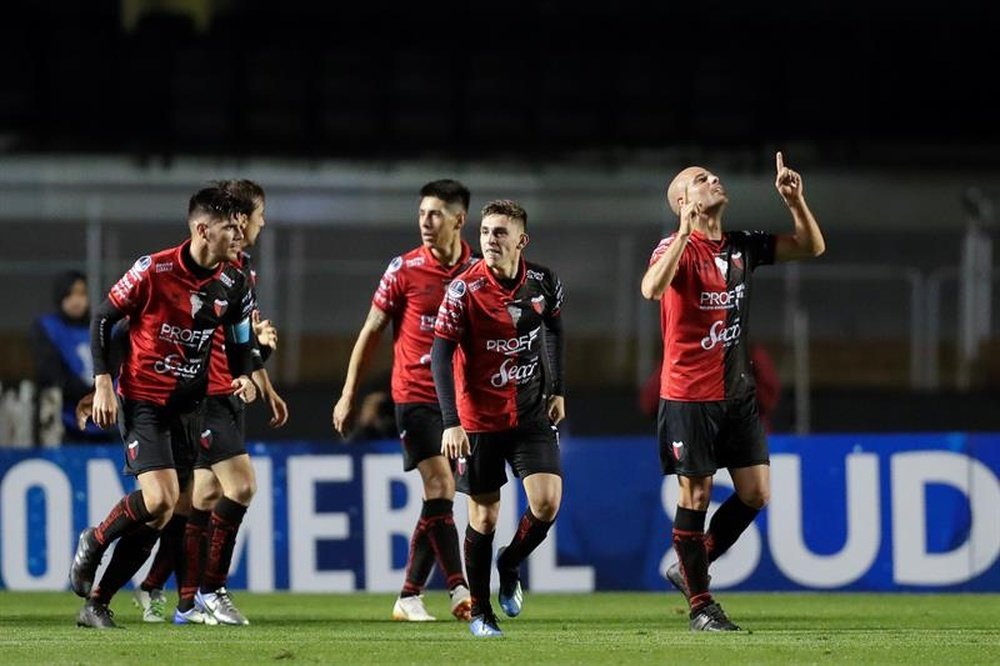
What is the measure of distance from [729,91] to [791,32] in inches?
47.3

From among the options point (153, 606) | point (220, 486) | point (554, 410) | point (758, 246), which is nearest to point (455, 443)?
point (554, 410)

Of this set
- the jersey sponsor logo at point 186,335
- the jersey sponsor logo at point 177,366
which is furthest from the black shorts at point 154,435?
the jersey sponsor logo at point 186,335

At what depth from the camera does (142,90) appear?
22.3 meters

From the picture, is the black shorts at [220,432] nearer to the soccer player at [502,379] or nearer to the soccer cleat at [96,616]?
the soccer cleat at [96,616]

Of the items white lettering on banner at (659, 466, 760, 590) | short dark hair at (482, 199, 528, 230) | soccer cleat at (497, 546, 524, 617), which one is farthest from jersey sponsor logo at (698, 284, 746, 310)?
white lettering on banner at (659, 466, 760, 590)

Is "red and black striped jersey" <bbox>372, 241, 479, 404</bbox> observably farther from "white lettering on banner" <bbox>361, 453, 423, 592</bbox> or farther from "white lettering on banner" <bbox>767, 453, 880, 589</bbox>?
"white lettering on banner" <bbox>767, 453, 880, 589</bbox>

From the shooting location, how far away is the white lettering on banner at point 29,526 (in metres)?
12.1

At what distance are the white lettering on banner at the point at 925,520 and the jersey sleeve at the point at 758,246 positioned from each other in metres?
3.65

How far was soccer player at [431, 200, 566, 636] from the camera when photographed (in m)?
8.22

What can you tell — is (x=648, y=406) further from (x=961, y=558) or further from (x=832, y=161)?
(x=832, y=161)

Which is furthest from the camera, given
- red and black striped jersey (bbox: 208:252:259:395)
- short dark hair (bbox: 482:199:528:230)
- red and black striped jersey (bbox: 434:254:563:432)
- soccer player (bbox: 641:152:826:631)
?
red and black striped jersey (bbox: 208:252:259:395)

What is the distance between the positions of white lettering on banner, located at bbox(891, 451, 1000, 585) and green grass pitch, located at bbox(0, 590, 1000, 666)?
0.31m

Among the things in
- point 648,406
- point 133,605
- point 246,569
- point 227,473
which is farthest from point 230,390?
point 648,406

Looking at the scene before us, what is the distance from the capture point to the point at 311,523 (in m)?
12.2
